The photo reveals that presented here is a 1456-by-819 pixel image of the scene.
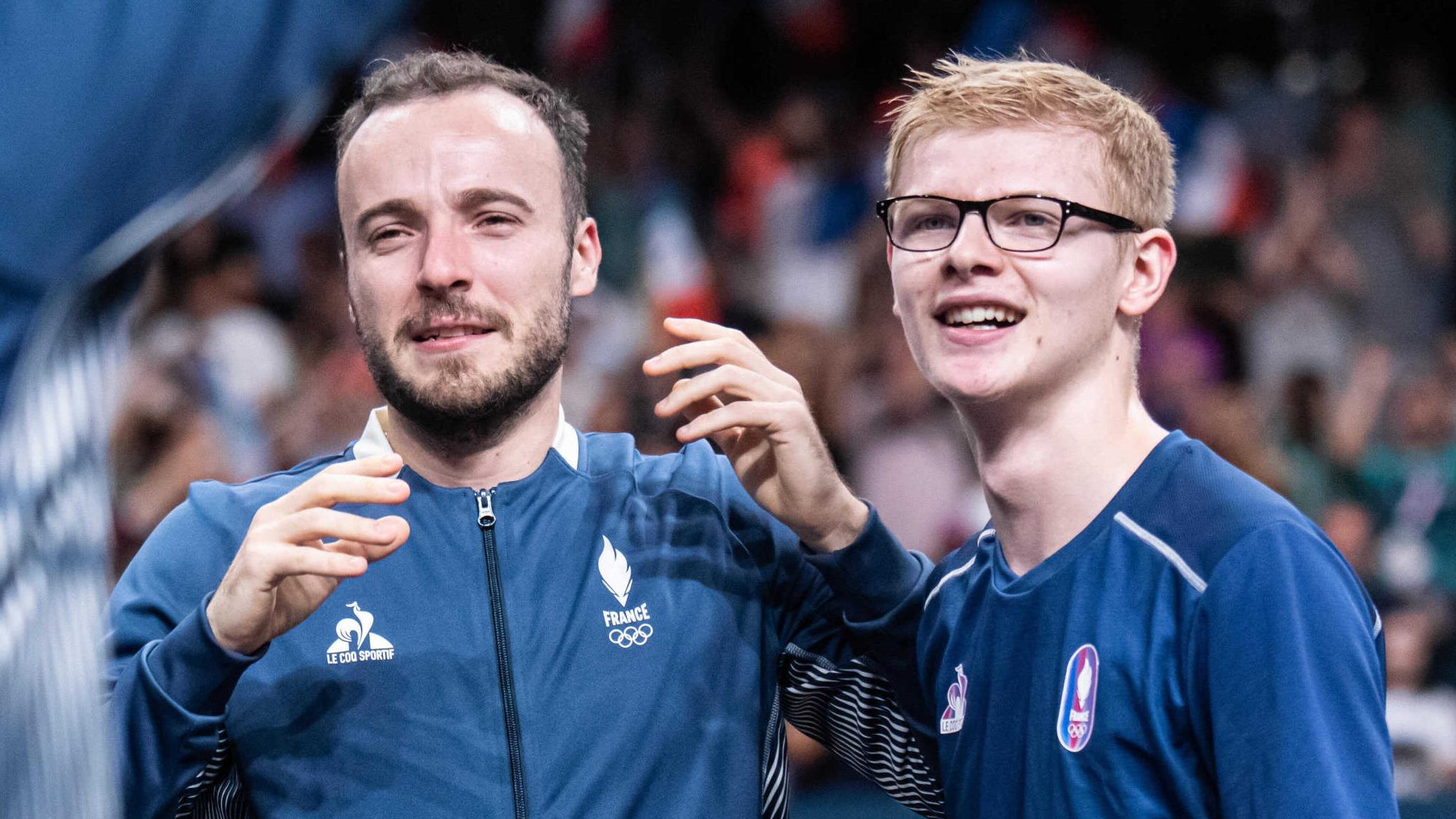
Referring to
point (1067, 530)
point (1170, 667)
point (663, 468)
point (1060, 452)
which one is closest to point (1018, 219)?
point (1060, 452)

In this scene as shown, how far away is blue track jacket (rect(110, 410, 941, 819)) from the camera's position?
2373mm

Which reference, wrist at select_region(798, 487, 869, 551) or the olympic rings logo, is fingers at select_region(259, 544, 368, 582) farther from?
wrist at select_region(798, 487, 869, 551)

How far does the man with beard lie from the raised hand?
21 cm

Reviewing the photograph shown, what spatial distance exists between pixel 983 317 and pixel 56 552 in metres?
1.56

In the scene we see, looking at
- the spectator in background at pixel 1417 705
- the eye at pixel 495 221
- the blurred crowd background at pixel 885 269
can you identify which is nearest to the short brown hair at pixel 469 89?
the eye at pixel 495 221

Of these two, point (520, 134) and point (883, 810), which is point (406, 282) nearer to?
point (520, 134)

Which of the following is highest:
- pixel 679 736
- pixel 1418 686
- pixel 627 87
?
pixel 627 87

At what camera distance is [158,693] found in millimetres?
2174

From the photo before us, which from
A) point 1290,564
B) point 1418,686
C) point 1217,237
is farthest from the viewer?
point 1217,237

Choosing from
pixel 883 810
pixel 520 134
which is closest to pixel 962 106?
pixel 520 134

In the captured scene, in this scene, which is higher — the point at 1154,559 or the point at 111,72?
the point at 111,72

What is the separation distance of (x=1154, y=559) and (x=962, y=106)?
2.56 ft

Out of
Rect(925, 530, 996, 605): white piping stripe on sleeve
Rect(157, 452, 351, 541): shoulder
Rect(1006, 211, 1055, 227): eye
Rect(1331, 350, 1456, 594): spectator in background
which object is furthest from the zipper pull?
Rect(1331, 350, 1456, 594): spectator in background

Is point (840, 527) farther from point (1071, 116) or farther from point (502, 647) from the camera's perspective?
point (1071, 116)
